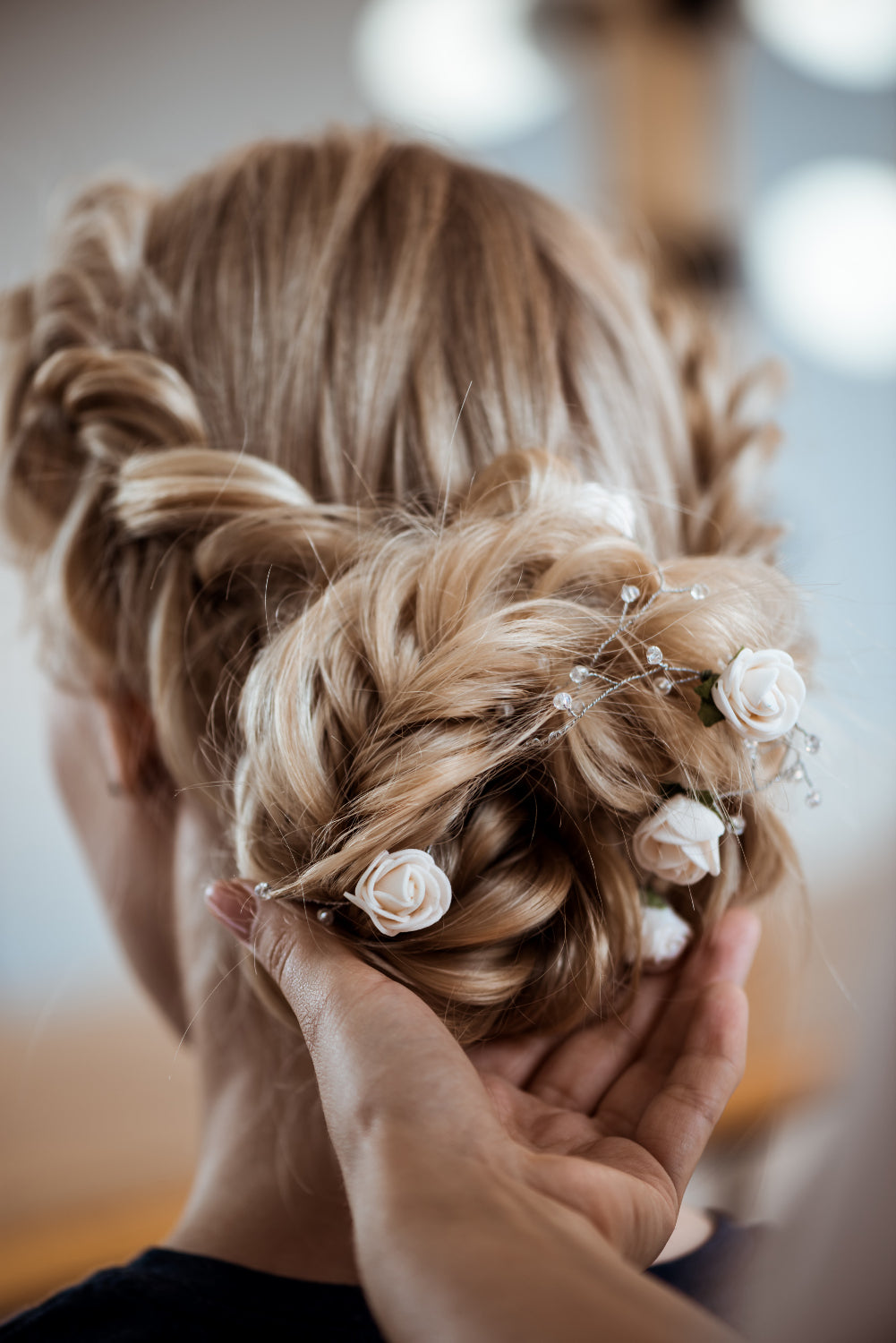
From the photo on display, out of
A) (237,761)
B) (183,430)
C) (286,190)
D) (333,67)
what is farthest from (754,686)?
(333,67)

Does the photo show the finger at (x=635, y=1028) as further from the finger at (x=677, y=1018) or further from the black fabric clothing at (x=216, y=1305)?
the black fabric clothing at (x=216, y=1305)

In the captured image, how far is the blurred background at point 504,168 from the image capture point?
4.47 ft

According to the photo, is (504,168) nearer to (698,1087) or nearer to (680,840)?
(680,840)

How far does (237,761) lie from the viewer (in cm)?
61

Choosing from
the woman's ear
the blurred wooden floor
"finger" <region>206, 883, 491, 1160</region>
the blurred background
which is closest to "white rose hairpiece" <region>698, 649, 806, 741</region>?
"finger" <region>206, 883, 491, 1160</region>

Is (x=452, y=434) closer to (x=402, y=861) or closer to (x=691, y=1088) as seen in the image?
(x=402, y=861)

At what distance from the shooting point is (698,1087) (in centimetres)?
52

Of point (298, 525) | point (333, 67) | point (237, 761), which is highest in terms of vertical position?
point (333, 67)

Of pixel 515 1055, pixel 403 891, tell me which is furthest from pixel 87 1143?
pixel 403 891

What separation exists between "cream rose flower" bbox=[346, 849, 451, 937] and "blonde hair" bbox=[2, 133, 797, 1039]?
0.02 meters

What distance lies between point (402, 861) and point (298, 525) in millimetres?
233

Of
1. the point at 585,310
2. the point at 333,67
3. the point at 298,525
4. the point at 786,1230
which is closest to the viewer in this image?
the point at 786,1230

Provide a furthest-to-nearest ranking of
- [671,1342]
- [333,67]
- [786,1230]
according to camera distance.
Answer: [333,67]
[786,1230]
[671,1342]

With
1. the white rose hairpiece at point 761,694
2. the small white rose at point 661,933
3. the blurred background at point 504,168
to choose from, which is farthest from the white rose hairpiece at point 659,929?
the blurred background at point 504,168
